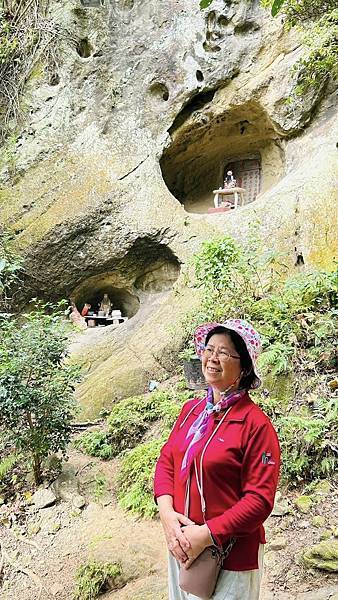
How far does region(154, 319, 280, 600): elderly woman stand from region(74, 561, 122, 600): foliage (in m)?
1.74

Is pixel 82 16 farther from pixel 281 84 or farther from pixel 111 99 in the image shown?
pixel 281 84

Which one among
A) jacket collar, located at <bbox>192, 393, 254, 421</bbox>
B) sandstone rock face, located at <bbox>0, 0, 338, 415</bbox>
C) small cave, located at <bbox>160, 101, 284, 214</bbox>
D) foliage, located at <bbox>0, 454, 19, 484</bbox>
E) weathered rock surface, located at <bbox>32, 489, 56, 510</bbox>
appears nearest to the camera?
jacket collar, located at <bbox>192, 393, 254, 421</bbox>

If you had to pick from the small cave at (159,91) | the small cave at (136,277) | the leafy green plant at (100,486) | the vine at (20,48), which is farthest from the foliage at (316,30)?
the vine at (20,48)

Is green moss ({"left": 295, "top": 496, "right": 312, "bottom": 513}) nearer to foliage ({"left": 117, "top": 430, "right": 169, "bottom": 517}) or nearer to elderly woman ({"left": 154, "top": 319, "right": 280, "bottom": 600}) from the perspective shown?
Answer: foliage ({"left": 117, "top": 430, "right": 169, "bottom": 517})

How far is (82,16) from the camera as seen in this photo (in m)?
9.94

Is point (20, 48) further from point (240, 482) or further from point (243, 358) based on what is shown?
point (240, 482)

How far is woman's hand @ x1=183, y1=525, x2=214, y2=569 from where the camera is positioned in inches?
62.9

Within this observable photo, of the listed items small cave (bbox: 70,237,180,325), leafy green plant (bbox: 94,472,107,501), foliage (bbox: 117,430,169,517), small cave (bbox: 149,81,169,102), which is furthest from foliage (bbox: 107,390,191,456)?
small cave (bbox: 149,81,169,102)

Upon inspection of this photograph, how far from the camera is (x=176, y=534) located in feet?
5.54

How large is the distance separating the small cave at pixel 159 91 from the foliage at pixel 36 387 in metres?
6.55

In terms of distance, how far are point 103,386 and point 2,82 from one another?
22.6 ft

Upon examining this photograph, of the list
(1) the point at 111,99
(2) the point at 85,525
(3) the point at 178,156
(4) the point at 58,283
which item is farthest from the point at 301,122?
(2) the point at 85,525

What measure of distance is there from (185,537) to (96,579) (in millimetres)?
2146

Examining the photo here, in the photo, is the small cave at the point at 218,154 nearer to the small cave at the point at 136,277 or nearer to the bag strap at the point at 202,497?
the small cave at the point at 136,277
